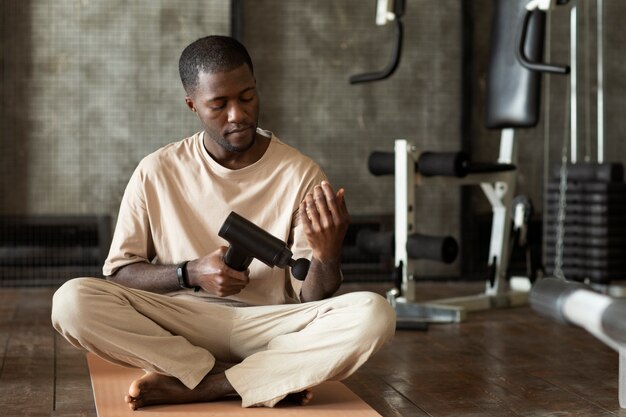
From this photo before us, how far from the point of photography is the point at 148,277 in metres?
2.38

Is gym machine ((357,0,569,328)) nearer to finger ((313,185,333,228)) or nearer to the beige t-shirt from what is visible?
the beige t-shirt

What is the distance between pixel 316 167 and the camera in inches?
96.0

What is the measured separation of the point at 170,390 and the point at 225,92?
73 centimetres

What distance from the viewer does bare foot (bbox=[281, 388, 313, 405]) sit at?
2.33 metres

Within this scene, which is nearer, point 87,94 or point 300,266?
point 300,266

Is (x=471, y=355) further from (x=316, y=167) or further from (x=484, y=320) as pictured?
(x=316, y=167)

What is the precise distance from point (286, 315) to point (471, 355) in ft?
3.59

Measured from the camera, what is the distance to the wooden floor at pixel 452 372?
2.47 m

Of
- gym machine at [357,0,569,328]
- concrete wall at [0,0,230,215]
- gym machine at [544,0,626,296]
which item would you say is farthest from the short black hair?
concrete wall at [0,0,230,215]

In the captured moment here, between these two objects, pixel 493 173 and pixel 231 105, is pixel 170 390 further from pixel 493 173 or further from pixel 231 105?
pixel 493 173

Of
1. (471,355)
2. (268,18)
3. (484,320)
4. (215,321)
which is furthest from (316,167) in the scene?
(268,18)

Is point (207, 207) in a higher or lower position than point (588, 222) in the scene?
higher

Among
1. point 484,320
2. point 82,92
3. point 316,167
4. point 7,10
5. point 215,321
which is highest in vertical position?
point 7,10

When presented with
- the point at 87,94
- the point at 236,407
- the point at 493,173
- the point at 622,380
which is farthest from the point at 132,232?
the point at 87,94
